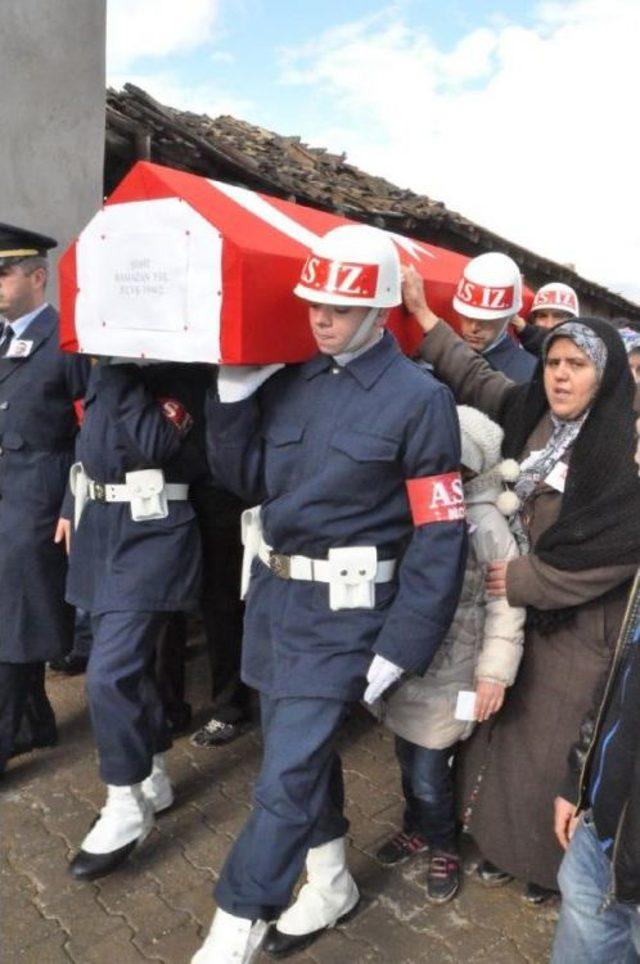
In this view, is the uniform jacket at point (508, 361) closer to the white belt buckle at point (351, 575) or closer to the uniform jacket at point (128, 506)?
the uniform jacket at point (128, 506)

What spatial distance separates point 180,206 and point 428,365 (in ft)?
4.09

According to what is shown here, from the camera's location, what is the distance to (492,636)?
8.55 feet

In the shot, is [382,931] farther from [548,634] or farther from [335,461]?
[335,461]

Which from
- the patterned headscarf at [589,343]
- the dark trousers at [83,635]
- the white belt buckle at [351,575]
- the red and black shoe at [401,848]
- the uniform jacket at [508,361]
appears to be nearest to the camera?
the white belt buckle at [351,575]

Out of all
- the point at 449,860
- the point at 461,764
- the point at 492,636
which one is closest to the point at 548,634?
the point at 492,636

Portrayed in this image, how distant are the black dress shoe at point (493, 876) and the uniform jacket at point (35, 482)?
1801mm

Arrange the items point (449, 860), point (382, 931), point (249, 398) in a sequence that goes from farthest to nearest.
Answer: point (449, 860) < point (382, 931) < point (249, 398)

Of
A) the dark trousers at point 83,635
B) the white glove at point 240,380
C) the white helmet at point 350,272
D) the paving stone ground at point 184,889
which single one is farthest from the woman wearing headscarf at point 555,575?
the dark trousers at point 83,635

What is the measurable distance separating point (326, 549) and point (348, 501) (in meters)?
0.16

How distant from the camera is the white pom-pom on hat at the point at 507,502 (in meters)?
2.62

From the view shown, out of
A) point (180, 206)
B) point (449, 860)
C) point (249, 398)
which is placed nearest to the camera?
point (180, 206)

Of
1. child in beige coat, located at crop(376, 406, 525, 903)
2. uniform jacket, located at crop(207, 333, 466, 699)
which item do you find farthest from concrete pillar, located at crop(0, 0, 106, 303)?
child in beige coat, located at crop(376, 406, 525, 903)

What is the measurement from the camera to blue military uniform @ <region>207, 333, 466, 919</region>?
2270mm

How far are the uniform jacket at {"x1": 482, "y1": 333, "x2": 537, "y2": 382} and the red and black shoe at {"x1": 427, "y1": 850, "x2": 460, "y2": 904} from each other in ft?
6.26
